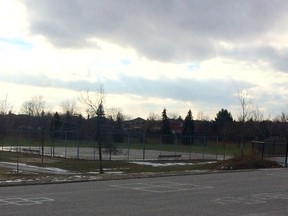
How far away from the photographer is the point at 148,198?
12547 mm

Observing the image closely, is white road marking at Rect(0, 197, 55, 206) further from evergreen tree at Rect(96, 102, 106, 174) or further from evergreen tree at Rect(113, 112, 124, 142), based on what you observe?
evergreen tree at Rect(113, 112, 124, 142)

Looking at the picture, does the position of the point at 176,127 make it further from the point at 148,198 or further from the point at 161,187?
the point at 148,198

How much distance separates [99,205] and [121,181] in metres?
6.72

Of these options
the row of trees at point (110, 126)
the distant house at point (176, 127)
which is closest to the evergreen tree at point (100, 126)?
the row of trees at point (110, 126)

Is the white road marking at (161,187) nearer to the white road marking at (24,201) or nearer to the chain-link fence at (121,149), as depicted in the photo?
the white road marking at (24,201)

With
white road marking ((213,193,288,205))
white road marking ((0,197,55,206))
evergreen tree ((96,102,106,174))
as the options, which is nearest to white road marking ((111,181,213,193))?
white road marking ((213,193,288,205))

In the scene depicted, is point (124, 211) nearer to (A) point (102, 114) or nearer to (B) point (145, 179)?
(B) point (145, 179)

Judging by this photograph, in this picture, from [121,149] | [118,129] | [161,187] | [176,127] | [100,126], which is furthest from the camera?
[176,127]

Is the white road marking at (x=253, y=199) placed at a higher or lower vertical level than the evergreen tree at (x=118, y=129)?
lower

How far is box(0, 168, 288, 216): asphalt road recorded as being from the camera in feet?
33.8

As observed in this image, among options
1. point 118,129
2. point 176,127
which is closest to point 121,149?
point 118,129

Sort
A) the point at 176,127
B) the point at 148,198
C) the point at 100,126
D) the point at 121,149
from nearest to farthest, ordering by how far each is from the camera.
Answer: the point at 148,198
the point at 100,126
the point at 121,149
the point at 176,127

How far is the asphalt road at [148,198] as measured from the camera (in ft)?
33.8

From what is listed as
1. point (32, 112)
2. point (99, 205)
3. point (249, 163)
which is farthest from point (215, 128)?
point (99, 205)
